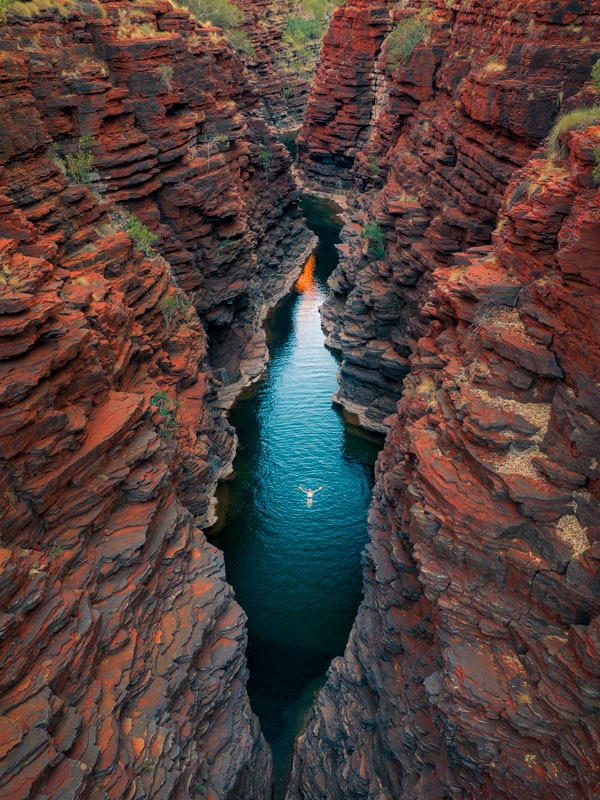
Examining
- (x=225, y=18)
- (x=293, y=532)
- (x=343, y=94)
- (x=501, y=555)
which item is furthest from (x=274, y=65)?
(x=501, y=555)

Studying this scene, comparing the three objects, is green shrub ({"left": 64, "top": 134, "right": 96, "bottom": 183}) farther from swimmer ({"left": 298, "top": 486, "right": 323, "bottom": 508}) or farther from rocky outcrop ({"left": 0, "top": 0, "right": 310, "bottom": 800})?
swimmer ({"left": 298, "top": 486, "right": 323, "bottom": 508})

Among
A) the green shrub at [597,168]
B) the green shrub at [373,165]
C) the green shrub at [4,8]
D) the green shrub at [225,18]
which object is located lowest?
the green shrub at [373,165]

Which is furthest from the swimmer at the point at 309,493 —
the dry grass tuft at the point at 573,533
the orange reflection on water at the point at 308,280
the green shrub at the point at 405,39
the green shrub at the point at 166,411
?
the green shrub at the point at 405,39

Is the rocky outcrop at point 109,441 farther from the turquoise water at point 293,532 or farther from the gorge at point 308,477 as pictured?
the turquoise water at point 293,532

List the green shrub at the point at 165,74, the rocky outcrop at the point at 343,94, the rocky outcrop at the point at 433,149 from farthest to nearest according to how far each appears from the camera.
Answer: the rocky outcrop at the point at 343,94 → the green shrub at the point at 165,74 → the rocky outcrop at the point at 433,149

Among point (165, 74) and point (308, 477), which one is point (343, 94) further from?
point (308, 477)


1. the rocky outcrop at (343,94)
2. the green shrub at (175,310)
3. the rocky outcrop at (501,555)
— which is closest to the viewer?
the rocky outcrop at (501,555)

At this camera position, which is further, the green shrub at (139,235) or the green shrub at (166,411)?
the green shrub at (139,235)

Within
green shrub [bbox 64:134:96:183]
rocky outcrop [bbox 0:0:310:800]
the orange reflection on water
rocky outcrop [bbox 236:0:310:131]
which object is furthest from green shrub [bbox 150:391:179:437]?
rocky outcrop [bbox 236:0:310:131]
